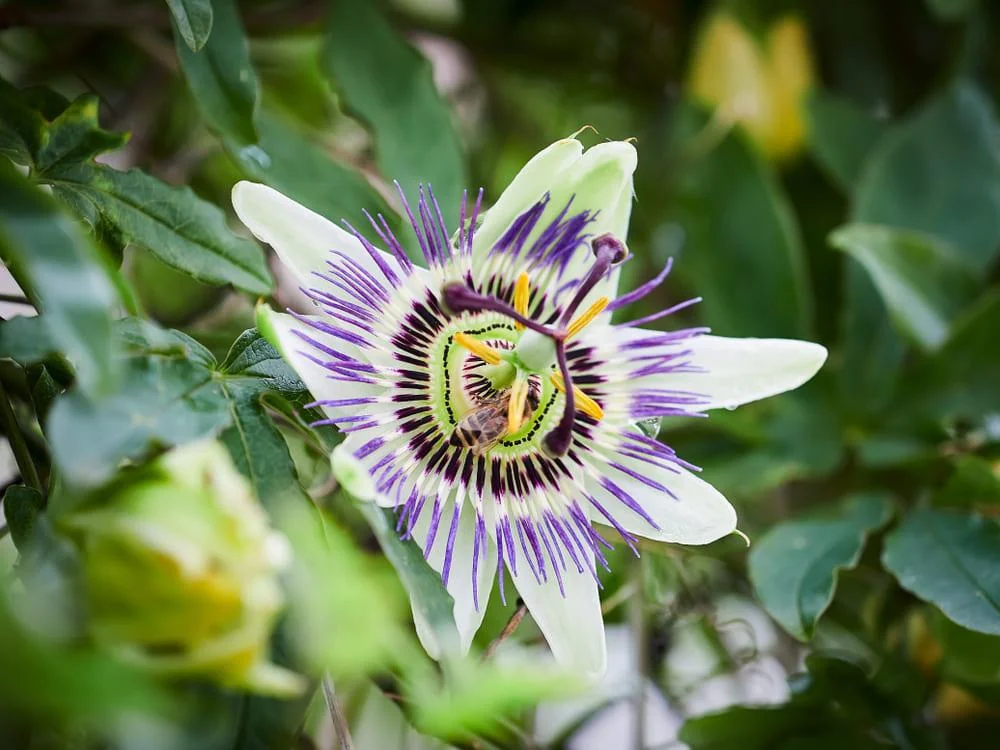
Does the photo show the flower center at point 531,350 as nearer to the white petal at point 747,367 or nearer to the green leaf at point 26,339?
the white petal at point 747,367

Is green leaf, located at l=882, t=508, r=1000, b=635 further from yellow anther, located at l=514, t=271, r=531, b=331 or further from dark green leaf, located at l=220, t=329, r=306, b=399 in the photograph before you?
dark green leaf, located at l=220, t=329, r=306, b=399

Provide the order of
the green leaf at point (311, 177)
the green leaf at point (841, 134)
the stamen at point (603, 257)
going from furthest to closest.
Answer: the green leaf at point (841, 134) → the green leaf at point (311, 177) → the stamen at point (603, 257)

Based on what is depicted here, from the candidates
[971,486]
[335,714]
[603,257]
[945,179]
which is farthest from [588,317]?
[945,179]

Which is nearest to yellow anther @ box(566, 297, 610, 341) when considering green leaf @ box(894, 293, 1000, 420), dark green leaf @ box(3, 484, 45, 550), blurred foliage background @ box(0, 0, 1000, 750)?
blurred foliage background @ box(0, 0, 1000, 750)

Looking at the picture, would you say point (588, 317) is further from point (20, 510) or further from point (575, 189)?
point (20, 510)

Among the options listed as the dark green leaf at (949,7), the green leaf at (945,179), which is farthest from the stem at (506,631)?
the dark green leaf at (949,7)
